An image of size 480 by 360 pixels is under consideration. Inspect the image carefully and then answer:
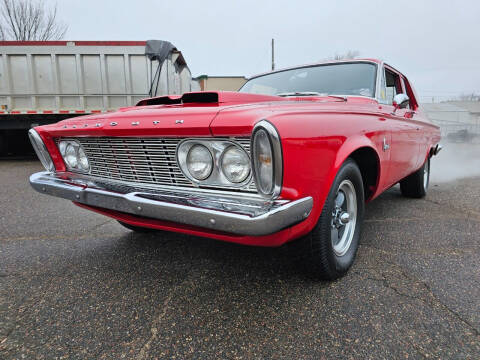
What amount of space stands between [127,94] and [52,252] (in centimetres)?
594

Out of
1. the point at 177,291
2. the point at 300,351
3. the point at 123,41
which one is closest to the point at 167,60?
the point at 123,41

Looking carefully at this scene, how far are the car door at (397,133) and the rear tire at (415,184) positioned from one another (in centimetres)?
63

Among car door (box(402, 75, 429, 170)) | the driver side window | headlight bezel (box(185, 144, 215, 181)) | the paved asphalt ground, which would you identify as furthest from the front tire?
car door (box(402, 75, 429, 170))

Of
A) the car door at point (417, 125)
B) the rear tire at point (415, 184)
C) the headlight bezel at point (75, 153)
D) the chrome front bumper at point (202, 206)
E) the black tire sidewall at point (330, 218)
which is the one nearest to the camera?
the chrome front bumper at point (202, 206)

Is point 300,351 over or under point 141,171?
under

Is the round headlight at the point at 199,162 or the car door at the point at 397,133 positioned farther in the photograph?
the car door at the point at 397,133

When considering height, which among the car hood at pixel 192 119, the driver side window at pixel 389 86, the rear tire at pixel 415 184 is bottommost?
the rear tire at pixel 415 184

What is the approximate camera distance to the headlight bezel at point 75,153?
2150 mm

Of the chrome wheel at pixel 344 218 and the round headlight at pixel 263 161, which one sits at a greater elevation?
the round headlight at pixel 263 161

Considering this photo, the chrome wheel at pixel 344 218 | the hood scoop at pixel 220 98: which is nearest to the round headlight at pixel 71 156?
the hood scoop at pixel 220 98

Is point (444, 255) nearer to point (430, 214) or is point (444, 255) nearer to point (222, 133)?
point (430, 214)

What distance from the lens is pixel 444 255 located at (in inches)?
91.2

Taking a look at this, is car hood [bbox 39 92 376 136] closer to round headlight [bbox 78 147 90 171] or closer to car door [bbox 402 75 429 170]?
round headlight [bbox 78 147 90 171]

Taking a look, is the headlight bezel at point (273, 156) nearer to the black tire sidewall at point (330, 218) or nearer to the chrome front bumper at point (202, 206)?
the chrome front bumper at point (202, 206)
